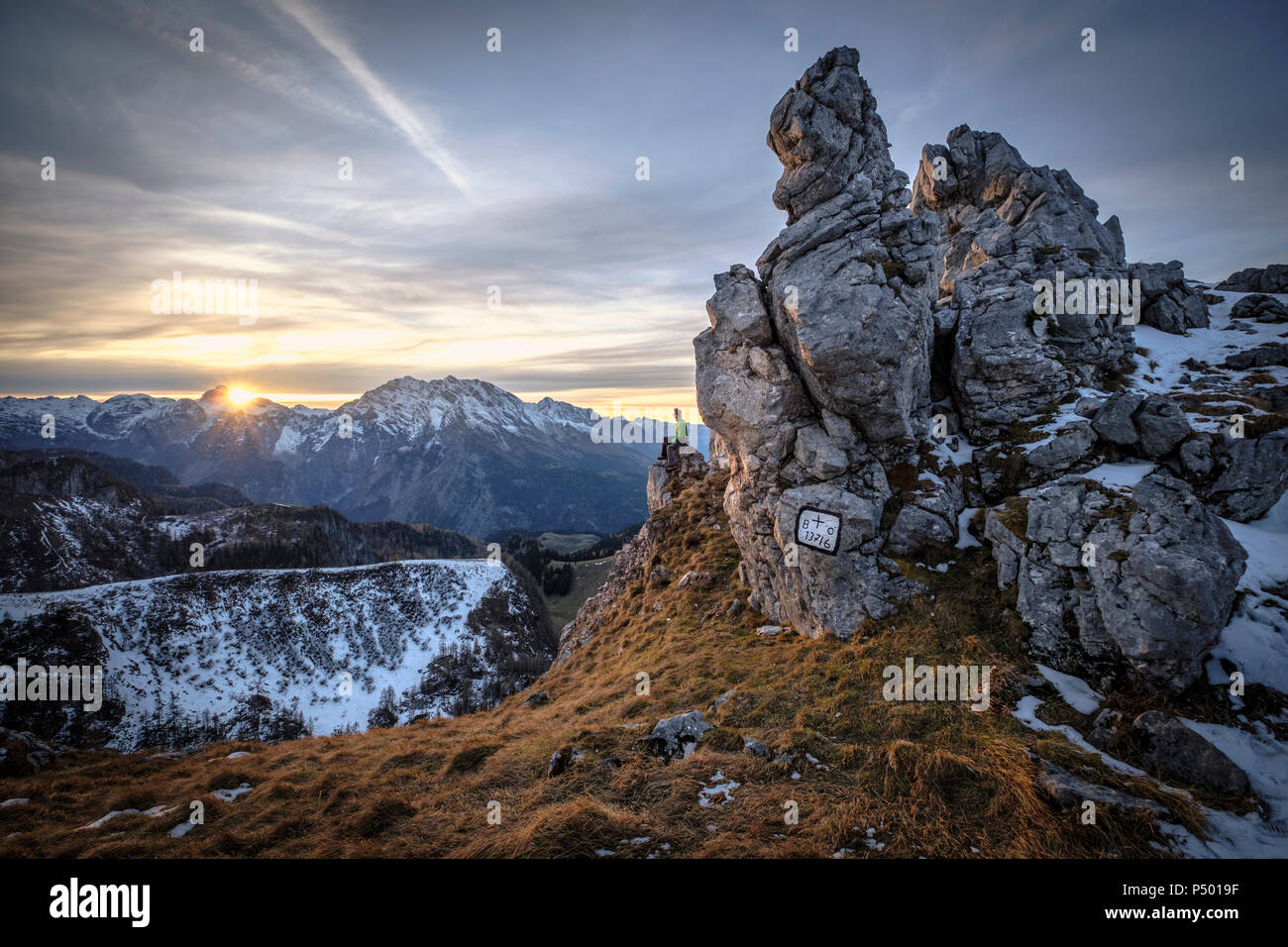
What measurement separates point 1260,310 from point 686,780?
1986 inches

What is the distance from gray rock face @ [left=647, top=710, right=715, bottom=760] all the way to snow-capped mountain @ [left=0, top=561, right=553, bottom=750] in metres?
72.8

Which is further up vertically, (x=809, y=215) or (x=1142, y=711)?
(x=809, y=215)

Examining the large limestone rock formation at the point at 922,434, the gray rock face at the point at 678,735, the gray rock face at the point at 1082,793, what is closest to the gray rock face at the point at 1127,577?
the large limestone rock formation at the point at 922,434

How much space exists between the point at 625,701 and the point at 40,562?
204403 mm

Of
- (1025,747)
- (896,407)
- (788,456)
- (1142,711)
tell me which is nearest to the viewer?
(1025,747)

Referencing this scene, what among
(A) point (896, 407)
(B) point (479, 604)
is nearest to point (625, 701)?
(A) point (896, 407)

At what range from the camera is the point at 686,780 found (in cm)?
1109

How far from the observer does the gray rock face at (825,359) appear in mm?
18891

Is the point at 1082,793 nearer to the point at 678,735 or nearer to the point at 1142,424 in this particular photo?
the point at 678,735

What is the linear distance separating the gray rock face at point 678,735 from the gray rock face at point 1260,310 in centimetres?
4674

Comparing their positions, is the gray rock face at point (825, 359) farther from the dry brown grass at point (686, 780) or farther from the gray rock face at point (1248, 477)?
the gray rock face at point (1248, 477)

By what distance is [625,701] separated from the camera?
712 inches

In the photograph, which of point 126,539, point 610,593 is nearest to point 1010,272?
point 610,593
